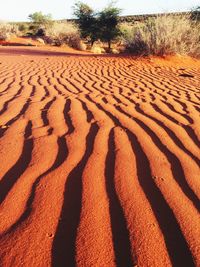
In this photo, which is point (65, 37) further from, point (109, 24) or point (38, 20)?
point (38, 20)

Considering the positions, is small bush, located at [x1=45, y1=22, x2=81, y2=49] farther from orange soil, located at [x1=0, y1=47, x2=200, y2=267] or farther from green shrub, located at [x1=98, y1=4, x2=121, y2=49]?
orange soil, located at [x1=0, y1=47, x2=200, y2=267]

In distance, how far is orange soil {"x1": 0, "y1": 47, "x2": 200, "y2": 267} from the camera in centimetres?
182

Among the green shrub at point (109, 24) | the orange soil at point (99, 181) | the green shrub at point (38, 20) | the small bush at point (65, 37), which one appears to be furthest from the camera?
the green shrub at point (38, 20)

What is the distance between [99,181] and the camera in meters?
2.52

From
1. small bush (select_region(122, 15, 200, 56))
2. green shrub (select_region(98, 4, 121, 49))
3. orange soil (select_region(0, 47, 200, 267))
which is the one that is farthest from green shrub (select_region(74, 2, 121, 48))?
orange soil (select_region(0, 47, 200, 267))

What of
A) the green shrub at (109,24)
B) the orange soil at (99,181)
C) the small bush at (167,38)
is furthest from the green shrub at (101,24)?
the orange soil at (99,181)

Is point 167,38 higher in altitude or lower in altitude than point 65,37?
higher

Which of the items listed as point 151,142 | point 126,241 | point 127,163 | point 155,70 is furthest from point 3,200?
point 155,70

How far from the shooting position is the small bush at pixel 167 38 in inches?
460

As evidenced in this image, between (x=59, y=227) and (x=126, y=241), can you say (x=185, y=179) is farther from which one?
(x=59, y=227)

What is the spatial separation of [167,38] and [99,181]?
398 inches

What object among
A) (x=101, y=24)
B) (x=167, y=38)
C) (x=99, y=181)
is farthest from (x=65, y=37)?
(x=99, y=181)

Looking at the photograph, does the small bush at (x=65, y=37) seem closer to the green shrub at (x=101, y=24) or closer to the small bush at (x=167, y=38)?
the green shrub at (x=101, y=24)

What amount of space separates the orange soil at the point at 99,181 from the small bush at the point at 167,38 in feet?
22.7
